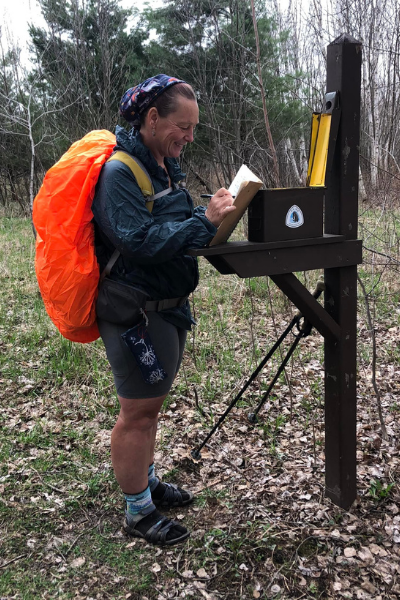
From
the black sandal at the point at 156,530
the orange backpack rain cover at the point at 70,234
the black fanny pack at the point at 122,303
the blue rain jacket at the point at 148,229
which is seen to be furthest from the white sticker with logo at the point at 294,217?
the black sandal at the point at 156,530

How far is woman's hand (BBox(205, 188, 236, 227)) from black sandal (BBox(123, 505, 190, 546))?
60.8 inches

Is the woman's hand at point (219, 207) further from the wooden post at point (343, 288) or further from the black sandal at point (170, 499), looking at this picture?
the black sandal at point (170, 499)

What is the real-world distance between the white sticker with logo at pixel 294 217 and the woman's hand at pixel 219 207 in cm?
31

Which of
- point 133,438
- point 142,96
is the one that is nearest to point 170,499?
point 133,438

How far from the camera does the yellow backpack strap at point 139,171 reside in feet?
6.75

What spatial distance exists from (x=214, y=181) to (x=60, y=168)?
15421 mm

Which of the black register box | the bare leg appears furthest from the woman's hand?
the bare leg

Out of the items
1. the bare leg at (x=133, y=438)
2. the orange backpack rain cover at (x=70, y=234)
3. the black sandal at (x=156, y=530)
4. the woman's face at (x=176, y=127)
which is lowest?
the black sandal at (x=156, y=530)

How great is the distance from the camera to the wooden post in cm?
226

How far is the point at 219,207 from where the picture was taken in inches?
79.0

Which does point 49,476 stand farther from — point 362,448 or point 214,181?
point 214,181

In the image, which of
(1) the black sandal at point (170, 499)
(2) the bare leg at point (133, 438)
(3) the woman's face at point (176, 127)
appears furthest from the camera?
(1) the black sandal at point (170, 499)

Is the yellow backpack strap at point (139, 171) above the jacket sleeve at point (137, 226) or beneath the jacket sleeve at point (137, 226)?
above

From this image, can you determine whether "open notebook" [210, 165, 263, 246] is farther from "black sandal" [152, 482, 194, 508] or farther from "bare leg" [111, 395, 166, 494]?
"black sandal" [152, 482, 194, 508]
